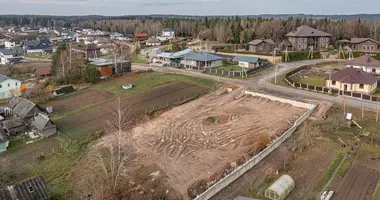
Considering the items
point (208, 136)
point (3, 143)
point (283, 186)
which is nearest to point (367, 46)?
point (208, 136)

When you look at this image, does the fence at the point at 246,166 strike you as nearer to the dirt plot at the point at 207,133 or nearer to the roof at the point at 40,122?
the dirt plot at the point at 207,133

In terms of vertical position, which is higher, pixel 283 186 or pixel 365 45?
pixel 365 45

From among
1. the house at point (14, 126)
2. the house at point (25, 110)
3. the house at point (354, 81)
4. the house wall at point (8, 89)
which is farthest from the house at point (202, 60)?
the house at point (14, 126)

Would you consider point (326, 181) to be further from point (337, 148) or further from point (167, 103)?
point (167, 103)

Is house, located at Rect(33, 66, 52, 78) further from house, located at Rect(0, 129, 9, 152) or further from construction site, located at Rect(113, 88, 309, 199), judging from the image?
construction site, located at Rect(113, 88, 309, 199)

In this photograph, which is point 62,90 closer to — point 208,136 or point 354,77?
point 208,136
